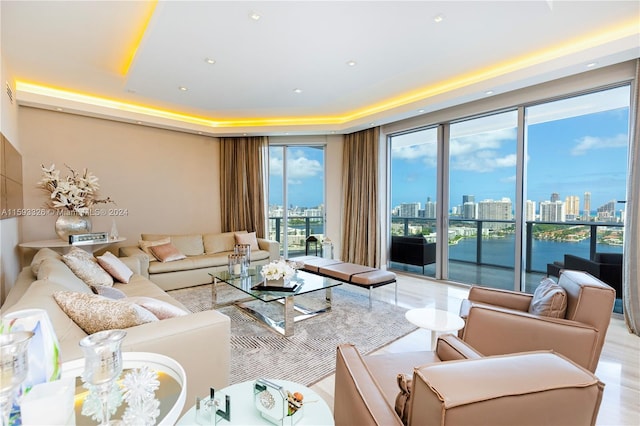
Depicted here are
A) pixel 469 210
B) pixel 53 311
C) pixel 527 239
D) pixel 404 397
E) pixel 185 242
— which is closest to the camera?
pixel 404 397

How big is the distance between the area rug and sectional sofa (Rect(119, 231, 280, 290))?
0.44m

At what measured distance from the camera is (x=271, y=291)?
9.93 feet

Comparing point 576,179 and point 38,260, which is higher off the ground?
point 576,179

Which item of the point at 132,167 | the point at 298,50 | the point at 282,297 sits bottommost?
the point at 282,297

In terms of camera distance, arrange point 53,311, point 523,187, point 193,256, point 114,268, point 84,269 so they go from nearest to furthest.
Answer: point 53,311 < point 84,269 < point 114,268 < point 523,187 < point 193,256

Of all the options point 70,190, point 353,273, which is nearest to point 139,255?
point 70,190

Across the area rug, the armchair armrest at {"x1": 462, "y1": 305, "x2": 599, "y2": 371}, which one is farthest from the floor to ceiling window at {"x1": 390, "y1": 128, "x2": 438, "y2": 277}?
the armchair armrest at {"x1": 462, "y1": 305, "x2": 599, "y2": 371}

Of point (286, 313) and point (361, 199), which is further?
point (361, 199)

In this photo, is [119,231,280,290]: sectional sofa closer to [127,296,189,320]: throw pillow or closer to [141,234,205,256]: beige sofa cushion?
[141,234,205,256]: beige sofa cushion

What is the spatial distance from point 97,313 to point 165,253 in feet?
10.2

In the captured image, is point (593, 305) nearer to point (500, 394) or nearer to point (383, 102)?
point (500, 394)

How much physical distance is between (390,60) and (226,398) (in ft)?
11.0

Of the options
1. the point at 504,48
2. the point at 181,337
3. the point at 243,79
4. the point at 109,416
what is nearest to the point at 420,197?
the point at 504,48

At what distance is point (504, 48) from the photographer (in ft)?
10.0
